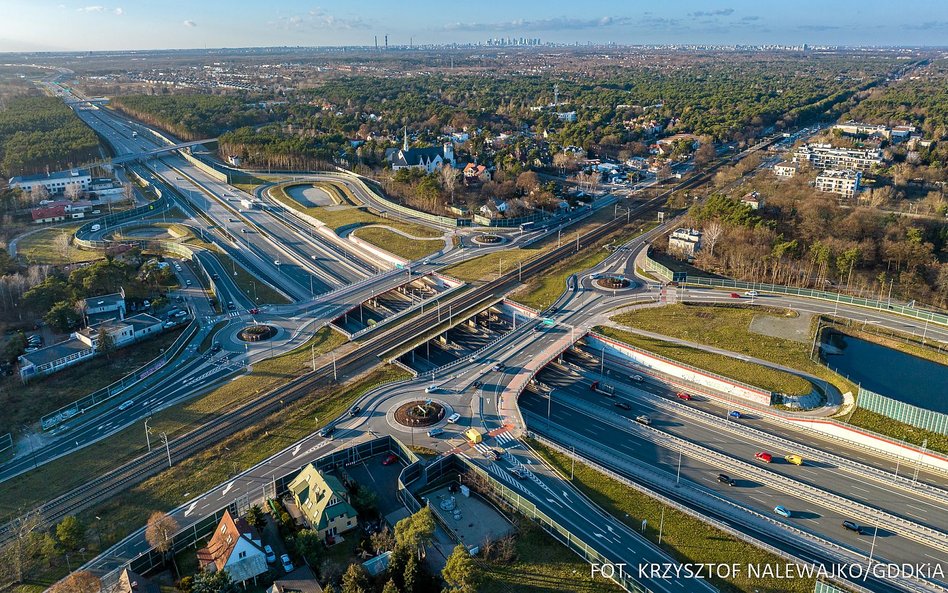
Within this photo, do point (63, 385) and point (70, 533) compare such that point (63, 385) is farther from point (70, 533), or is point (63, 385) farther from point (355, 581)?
point (355, 581)

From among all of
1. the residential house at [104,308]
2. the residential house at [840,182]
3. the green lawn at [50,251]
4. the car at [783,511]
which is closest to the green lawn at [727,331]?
the car at [783,511]

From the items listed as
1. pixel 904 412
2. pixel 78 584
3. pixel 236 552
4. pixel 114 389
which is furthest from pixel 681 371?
pixel 114 389

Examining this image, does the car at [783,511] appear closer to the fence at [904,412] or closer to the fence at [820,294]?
the fence at [904,412]

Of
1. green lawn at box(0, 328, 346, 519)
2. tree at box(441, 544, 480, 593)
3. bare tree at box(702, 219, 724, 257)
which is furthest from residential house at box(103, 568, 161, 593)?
bare tree at box(702, 219, 724, 257)

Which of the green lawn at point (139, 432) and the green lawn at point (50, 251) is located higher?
the green lawn at point (50, 251)

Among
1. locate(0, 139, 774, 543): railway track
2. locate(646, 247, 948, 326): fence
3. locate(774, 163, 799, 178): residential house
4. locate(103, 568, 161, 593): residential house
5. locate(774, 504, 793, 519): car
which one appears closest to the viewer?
locate(103, 568, 161, 593): residential house

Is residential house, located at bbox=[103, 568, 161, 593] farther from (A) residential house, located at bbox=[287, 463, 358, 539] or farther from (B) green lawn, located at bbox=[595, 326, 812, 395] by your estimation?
(B) green lawn, located at bbox=[595, 326, 812, 395]
